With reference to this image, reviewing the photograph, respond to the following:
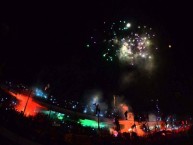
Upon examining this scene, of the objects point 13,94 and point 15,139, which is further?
point 13,94

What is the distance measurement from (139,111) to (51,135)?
1247 inches

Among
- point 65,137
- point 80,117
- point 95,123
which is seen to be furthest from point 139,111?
point 65,137

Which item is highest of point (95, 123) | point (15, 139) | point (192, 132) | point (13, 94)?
point (13, 94)

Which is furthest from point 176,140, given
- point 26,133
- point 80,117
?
point 80,117

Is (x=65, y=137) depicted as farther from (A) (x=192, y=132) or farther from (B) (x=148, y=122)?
(B) (x=148, y=122)

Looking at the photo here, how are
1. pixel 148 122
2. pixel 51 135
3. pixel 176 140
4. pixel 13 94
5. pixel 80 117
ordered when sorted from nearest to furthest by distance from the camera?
pixel 51 135
pixel 176 140
pixel 13 94
pixel 80 117
pixel 148 122

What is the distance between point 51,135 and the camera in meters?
18.4

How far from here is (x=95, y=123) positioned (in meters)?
40.0

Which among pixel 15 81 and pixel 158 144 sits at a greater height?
pixel 15 81

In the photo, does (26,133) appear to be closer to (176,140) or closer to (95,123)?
(176,140)

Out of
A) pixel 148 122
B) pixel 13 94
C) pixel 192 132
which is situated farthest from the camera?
pixel 148 122

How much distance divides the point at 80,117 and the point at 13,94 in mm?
11817

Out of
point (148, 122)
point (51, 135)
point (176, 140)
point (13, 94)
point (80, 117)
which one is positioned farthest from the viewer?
point (148, 122)

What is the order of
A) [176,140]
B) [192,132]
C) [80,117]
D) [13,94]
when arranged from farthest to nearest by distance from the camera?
[80,117] → [13,94] → [192,132] → [176,140]
